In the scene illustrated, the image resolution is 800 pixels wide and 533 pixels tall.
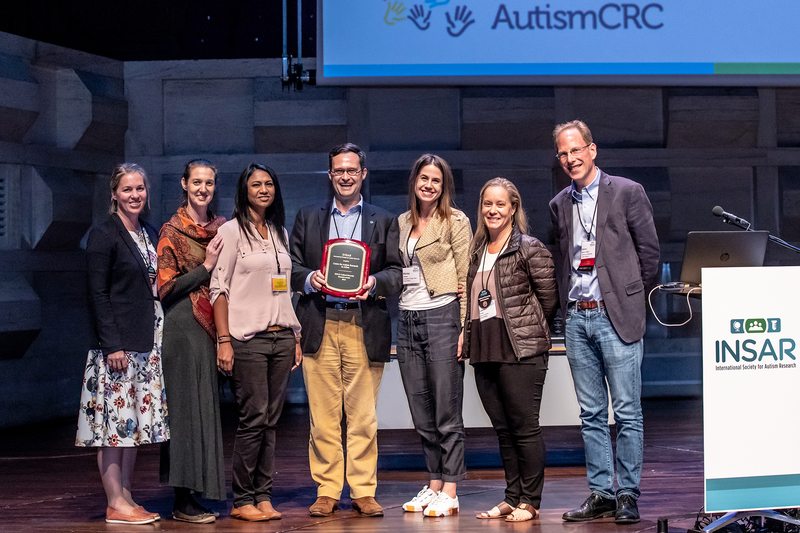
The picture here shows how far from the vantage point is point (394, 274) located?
11.7 ft

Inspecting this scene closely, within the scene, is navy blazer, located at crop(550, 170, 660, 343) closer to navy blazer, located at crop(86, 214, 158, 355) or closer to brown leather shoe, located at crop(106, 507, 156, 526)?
navy blazer, located at crop(86, 214, 158, 355)

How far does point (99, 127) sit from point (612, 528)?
5.52 m

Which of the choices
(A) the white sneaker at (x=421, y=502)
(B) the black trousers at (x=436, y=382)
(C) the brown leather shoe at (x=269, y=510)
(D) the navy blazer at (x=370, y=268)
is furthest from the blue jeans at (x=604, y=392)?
(C) the brown leather shoe at (x=269, y=510)

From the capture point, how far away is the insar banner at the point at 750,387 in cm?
283

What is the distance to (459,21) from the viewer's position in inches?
220

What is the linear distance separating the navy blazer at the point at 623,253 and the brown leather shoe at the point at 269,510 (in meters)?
1.67

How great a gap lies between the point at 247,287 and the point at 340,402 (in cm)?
71

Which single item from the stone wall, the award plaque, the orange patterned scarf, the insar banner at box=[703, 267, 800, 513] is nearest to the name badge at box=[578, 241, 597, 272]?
the insar banner at box=[703, 267, 800, 513]

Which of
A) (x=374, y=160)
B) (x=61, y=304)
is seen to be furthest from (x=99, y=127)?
(x=374, y=160)

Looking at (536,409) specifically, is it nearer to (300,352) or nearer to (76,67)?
(300,352)

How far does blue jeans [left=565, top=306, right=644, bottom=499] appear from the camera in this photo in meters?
3.32

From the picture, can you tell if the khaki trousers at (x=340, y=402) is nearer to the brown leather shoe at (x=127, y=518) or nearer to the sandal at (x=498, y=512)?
the sandal at (x=498, y=512)

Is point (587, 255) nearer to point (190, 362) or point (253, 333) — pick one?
point (253, 333)

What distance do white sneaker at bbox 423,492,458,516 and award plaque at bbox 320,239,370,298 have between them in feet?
3.47
